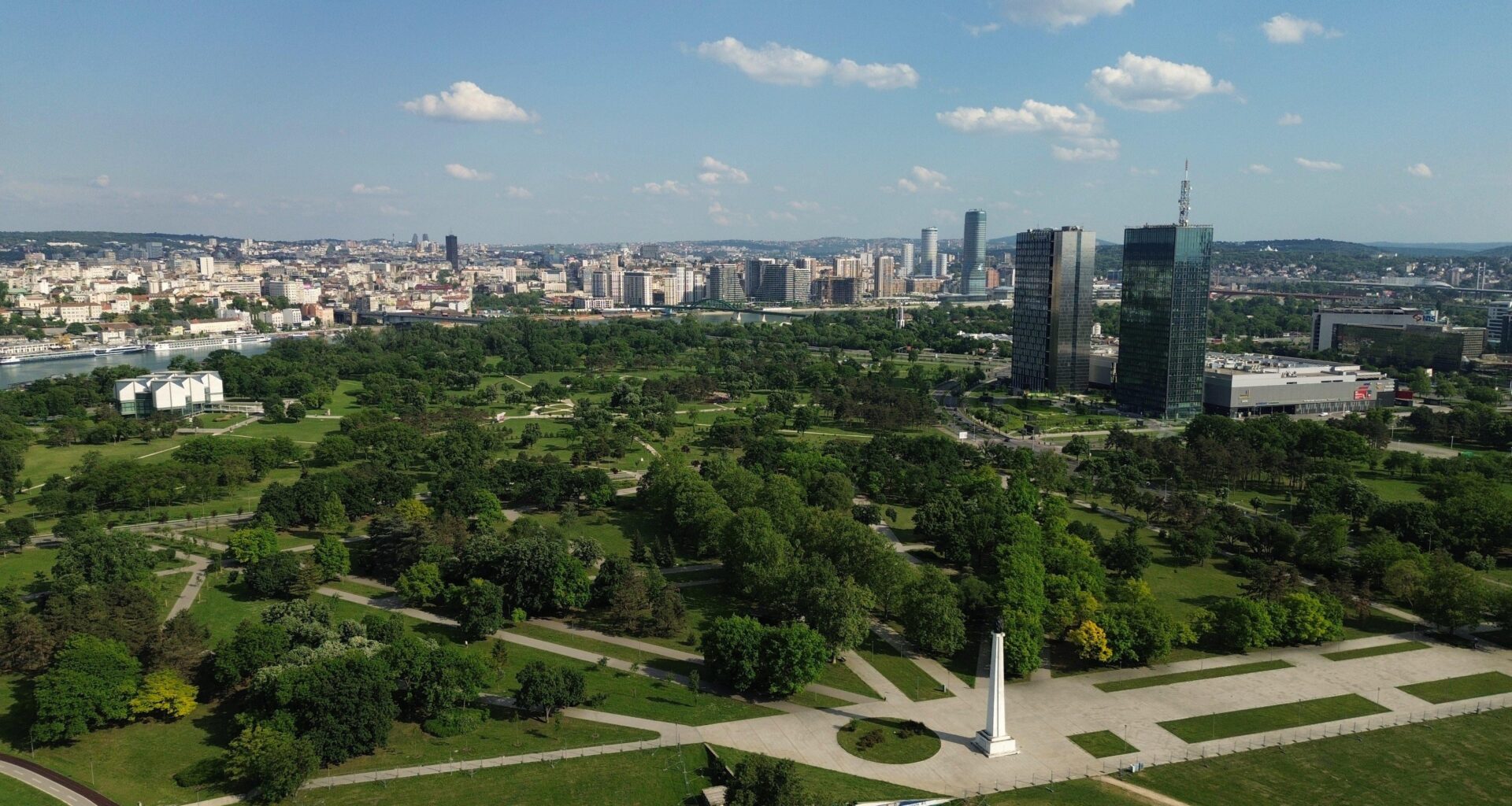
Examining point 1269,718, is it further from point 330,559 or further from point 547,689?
point 330,559

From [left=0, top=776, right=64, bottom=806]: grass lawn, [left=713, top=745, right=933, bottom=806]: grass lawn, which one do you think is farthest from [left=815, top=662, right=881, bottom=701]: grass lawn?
[left=0, top=776, right=64, bottom=806]: grass lawn

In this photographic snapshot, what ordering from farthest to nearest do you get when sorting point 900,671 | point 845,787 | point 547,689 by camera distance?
point 900,671
point 547,689
point 845,787

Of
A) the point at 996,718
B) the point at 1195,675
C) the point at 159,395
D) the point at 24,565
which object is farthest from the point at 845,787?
the point at 159,395

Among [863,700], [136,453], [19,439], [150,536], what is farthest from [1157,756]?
[19,439]

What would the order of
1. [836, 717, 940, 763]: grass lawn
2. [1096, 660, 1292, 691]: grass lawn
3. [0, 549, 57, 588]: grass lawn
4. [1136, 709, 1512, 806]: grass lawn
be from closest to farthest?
[1136, 709, 1512, 806]: grass lawn, [836, 717, 940, 763]: grass lawn, [1096, 660, 1292, 691]: grass lawn, [0, 549, 57, 588]: grass lawn

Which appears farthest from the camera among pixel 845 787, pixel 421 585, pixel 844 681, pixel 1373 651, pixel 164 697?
pixel 421 585

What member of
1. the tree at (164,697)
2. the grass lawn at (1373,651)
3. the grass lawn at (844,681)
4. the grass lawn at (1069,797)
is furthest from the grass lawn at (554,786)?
the grass lawn at (1373,651)

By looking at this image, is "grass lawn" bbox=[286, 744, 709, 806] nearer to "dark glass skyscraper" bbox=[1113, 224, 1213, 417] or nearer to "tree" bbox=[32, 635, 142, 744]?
"tree" bbox=[32, 635, 142, 744]
